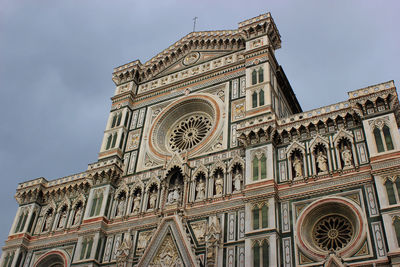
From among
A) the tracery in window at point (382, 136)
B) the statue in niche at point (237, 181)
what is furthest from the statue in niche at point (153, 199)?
the tracery in window at point (382, 136)

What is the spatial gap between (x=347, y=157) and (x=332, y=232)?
10.3 feet

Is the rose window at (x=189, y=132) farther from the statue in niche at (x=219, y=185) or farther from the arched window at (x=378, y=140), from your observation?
the arched window at (x=378, y=140)

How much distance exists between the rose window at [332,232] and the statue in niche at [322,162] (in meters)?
1.99

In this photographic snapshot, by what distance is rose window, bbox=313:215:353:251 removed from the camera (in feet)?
55.5

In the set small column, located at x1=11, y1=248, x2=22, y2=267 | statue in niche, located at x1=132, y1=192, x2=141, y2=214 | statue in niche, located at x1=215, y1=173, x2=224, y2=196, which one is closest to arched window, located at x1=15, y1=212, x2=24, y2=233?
small column, located at x1=11, y1=248, x2=22, y2=267

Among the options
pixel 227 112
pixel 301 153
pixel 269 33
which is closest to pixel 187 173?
pixel 227 112

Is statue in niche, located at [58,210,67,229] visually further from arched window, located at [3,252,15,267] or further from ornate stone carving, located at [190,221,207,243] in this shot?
ornate stone carving, located at [190,221,207,243]

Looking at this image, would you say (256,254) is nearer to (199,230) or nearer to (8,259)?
Answer: (199,230)

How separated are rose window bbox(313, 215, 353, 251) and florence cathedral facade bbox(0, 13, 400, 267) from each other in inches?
1.8

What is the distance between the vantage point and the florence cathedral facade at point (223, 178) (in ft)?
56.3

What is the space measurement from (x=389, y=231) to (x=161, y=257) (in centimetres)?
924

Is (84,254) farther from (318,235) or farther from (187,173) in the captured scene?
(318,235)

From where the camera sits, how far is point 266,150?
20.1m

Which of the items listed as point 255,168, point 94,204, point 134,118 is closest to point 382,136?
point 255,168
